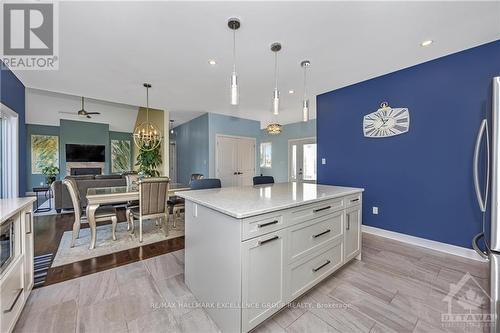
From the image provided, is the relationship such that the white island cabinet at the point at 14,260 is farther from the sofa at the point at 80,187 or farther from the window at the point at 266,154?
the window at the point at 266,154

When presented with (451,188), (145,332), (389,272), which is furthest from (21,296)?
(451,188)

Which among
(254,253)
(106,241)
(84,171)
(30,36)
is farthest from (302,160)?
(84,171)

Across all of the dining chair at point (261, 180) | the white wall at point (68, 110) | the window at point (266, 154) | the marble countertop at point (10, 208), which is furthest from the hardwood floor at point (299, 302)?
the white wall at point (68, 110)

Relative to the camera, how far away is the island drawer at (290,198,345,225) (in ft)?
5.33

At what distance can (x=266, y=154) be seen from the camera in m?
7.66

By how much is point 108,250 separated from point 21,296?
121 cm

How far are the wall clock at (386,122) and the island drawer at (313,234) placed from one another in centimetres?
194

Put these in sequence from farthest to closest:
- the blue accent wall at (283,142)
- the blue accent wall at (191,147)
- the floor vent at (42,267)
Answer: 1. the blue accent wall at (283,142)
2. the blue accent wall at (191,147)
3. the floor vent at (42,267)

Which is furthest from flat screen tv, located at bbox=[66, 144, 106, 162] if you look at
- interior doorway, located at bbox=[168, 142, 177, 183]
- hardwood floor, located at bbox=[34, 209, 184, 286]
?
hardwood floor, located at bbox=[34, 209, 184, 286]

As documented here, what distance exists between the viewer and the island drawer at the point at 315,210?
163cm

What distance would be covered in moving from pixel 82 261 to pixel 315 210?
9.26 feet

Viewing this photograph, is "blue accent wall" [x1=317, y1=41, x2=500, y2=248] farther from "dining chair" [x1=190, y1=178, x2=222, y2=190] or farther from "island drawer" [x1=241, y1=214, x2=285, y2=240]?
"island drawer" [x1=241, y1=214, x2=285, y2=240]

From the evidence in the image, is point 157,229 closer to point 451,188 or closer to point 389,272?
point 389,272

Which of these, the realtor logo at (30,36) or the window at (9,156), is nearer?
the realtor logo at (30,36)
